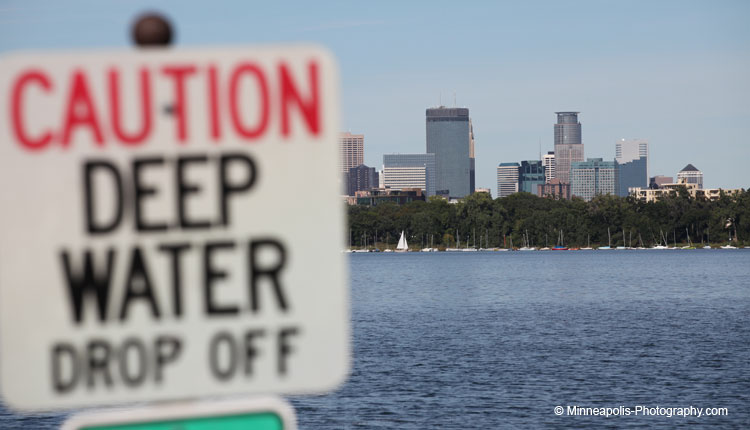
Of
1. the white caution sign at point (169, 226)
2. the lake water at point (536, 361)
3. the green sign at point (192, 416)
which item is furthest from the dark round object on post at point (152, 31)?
the lake water at point (536, 361)

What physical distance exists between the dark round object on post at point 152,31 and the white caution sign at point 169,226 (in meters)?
0.10

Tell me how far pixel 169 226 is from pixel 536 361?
5936cm

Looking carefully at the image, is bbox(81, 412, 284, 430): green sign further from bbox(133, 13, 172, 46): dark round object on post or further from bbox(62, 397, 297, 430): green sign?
bbox(133, 13, 172, 46): dark round object on post

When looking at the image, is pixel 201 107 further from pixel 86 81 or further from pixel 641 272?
pixel 641 272

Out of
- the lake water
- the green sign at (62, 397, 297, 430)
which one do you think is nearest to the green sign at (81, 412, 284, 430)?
the green sign at (62, 397, 297, 430)

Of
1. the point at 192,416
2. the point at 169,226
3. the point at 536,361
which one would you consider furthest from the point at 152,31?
the point at 536,361

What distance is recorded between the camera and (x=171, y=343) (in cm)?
271

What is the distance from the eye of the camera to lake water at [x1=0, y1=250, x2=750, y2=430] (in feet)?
145

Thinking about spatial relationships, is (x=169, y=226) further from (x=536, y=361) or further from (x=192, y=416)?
(x=536, y=361)

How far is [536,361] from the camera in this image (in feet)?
199

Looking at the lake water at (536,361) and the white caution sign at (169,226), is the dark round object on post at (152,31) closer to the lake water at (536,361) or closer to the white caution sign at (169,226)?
the white caution sign at (169,226)

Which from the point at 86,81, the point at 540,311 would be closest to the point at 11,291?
the point at 86,81

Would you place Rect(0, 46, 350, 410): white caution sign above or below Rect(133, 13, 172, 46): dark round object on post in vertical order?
below

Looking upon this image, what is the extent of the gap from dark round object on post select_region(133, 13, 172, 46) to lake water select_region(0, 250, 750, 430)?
130ft
